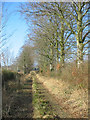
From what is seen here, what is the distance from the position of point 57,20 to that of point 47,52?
10.6 meters

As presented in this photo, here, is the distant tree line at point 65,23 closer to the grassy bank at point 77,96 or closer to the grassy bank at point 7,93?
the grassy bank at point 77,96

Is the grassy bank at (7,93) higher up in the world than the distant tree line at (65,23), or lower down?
lower down

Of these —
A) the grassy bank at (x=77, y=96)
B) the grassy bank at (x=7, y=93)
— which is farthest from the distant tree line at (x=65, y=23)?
the grassy bank at (x=7, y=93)

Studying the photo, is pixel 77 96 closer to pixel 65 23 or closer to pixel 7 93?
pixel 7 93

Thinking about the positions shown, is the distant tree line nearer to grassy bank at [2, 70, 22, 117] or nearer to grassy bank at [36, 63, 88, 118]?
grassy bank at [36, 63, 88, 118]

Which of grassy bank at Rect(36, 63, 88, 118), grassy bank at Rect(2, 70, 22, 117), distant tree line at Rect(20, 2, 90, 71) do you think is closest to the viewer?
grassy bank at Rect(36, 63, 88, 118)

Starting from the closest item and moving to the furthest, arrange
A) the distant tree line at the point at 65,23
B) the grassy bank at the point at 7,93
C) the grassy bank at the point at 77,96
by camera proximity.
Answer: the grassy bank at the point at 77,96, the grassy bank at the point at 7,93, the distant tree line at the point at 65,23

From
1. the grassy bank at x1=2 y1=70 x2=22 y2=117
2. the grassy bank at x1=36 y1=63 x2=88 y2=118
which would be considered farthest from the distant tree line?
the grassy bank at x1=2 y1=70 x2=22 y2=117

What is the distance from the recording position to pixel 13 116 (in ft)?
19.8

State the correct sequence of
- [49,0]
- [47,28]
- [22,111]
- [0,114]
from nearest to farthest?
1. [0,114]
2. [22,111]
3. [49,0]
4. [47,28]

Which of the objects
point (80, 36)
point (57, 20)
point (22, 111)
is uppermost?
point (57, 20)

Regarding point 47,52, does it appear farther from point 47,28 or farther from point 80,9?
point 80,9

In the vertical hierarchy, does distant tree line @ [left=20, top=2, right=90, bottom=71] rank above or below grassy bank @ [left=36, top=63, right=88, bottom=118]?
above

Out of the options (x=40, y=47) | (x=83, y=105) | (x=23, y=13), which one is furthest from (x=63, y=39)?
(x=83, y=105)
